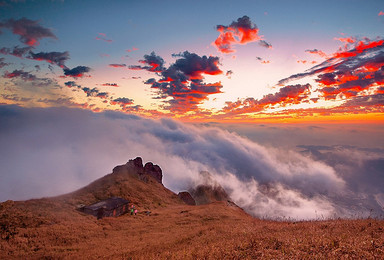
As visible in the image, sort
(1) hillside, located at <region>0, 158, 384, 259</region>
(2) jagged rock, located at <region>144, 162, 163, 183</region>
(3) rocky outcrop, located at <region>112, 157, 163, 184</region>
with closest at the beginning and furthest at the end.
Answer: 1. (1) hillside, located at <region>0, 158, 384, 259</region>
2. (3) rocky outcrop, located at <region>112, 157, 163, 184</region>
3. (2) jagged rock, located at <region>144, 162, 163, 183</region>

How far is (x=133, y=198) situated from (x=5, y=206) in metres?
33.2

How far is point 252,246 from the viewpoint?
8.66m

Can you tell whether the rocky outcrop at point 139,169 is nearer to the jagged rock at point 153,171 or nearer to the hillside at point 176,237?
the jagged rock at point 153,171

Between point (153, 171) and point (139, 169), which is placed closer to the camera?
→ point (139, 169)

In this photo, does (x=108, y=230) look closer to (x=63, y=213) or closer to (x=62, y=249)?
(x=62, y=249)

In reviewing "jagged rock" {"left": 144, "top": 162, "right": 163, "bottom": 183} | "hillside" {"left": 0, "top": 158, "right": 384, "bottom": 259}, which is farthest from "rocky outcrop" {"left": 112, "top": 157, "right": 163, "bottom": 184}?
"hillside" {"left": 0, "top": 158, "right": 384, "bottom": 259}

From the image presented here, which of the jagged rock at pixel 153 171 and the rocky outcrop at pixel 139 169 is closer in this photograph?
the rocky outcrop at pixel 139 169

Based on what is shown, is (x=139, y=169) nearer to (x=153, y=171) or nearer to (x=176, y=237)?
(x=153, y=171)

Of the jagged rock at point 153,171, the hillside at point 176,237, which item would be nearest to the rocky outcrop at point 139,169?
the jagged rock at point 153,171

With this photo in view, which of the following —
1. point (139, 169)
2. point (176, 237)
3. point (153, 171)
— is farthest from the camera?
point (153, 171)

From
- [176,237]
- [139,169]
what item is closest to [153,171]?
[139,169]

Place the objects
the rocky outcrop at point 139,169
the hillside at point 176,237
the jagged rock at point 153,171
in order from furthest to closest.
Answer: the jagged rock at point 153,171 < the rocky outcrop at point 139,169 < the hillside at point 176,237

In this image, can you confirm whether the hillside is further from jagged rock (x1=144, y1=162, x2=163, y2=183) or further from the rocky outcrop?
jagged rock (x1=144, y1=162, x2=163, y2=183)

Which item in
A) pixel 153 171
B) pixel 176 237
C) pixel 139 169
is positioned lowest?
pixel 153 171
